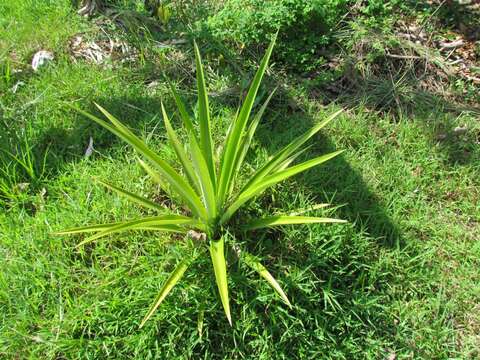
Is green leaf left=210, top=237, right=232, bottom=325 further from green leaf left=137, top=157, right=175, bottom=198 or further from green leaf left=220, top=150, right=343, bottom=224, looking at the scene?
green leaf left=137, top=157, right=175, bottom=198

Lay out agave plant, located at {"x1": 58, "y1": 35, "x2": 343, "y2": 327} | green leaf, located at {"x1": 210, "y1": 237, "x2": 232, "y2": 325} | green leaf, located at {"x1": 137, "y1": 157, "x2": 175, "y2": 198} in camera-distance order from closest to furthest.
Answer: green leaf, located at {"x1": 210, "y1": 237, "x2": 232, "y2": 325}, agave plant, located at {"x1": 58, "y1": 35, "x2": 343, "y2": 327}, green leaf, located at {"x1": 137, "y1": 157, "x2": 175, "y2": 198}

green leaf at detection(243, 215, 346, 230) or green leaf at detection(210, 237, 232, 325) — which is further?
green leaf at detection(243, 215, 346, 230)

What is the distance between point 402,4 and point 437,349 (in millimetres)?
2344

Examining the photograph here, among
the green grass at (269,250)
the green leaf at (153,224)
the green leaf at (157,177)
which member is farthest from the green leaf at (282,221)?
the green leaf at (157,177)

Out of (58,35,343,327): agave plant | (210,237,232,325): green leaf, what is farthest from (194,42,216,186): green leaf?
(210,237,232,325): green leaf

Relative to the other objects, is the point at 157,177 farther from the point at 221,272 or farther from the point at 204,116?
the point at 221,272

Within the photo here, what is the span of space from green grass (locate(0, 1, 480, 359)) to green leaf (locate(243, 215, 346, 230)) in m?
0.13

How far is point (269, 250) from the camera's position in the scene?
201cm

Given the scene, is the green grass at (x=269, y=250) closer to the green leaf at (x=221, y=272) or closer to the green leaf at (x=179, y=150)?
the green leaf at (x=221, y=272)

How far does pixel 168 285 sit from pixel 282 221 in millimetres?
511

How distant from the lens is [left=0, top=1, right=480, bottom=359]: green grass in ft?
5.97

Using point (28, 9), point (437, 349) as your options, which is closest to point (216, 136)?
point (437, 349)

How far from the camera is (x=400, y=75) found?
2.96 meters

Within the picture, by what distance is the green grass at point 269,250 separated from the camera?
182 centimetres
